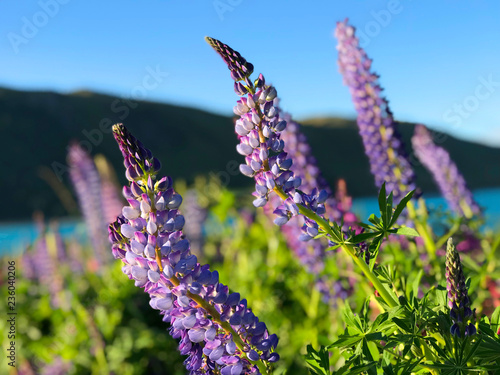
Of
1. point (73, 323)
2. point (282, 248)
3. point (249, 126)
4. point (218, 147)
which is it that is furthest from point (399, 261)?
point (218, 147)

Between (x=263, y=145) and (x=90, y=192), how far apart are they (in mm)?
5154

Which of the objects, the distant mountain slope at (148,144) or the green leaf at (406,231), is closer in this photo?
the green leaf at (406,231)

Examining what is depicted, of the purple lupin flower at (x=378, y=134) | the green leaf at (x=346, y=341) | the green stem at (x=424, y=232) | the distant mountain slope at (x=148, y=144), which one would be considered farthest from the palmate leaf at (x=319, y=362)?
the distant mountain slope at (x=148, y=144)

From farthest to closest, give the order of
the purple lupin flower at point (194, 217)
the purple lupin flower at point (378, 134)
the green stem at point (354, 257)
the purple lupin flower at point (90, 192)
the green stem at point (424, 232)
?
the purple lupin flower at point (194, 217), the purple lupin flower at point (90, 192), the purple lupin flower at point (378, 134), the green stem at point (424, 232), the green stem at point (354, 257)

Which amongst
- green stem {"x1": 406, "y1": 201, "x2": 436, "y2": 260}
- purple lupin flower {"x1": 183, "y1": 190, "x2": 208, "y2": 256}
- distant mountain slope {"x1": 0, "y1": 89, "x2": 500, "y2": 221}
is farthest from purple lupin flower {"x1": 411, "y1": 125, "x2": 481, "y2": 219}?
distant mountain slope {"x1": 0, "y1": 89, "x2": 500, "y2": 221}

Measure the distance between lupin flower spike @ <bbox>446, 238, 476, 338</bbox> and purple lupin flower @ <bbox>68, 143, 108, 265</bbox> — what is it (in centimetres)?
514

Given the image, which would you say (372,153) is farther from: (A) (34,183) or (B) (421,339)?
(A) (34,183)

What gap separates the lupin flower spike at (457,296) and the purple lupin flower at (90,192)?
16.9 ft

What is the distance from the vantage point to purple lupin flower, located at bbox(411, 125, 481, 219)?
12.2ft

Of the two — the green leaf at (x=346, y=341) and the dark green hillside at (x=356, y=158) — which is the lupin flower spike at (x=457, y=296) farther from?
the dark green hillside at (x=356, y=158)

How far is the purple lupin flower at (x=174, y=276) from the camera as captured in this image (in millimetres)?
993

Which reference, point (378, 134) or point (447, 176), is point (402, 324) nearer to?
point (378, 134)

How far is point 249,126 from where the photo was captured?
45.7 inches

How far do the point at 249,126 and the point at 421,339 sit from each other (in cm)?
64
